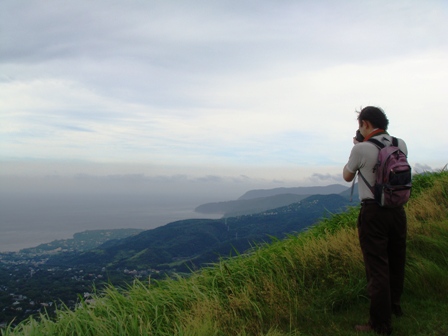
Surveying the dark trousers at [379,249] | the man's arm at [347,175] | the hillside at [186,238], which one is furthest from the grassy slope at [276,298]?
the hillside at [186,238]

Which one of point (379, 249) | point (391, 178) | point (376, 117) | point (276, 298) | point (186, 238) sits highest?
point (376, 117)

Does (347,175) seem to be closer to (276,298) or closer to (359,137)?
(359,137)

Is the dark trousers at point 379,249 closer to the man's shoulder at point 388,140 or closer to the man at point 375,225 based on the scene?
the man at point 375,225

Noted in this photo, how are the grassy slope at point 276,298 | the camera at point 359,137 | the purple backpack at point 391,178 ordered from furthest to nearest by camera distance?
the camera at point 359,137 < the grassy slope at point 276,298 < the purple backpack at point 391,178

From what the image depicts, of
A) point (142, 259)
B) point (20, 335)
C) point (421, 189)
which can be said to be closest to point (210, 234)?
point (142, 259)

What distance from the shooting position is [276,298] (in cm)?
450

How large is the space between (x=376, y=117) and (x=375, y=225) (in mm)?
1023

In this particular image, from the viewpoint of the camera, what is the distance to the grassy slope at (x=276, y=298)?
380 centimetres

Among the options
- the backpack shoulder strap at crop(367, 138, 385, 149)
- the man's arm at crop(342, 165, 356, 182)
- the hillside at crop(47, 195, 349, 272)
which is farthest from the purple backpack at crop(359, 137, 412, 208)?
the hillside at crop(47, 195, 349, 272)

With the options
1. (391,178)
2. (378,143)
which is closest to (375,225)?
(391,178)

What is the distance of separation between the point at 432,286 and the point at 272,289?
6.59 feet

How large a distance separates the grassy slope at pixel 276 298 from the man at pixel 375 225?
294 millimetres

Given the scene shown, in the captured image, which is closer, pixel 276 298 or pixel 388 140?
pixel 388 140

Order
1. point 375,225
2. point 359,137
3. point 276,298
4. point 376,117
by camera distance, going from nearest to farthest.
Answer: point 375,225, point 376,117, point 359,137, point 276,298
